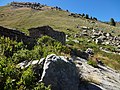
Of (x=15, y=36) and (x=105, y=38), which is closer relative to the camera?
(x=15, y=36)

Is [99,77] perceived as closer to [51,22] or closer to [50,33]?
[50,33]

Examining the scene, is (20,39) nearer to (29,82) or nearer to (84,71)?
(84,71)

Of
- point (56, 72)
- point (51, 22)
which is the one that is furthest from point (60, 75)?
point (51, 22)

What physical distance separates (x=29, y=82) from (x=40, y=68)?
178 cm

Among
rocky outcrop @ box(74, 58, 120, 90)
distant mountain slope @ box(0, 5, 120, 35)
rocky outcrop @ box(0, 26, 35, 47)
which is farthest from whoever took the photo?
distant mountain slope @ box(0, 5, 120, 35)

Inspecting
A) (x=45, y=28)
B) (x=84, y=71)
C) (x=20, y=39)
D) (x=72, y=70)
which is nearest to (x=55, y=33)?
(x=45, y=28)

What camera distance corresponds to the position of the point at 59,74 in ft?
59.2

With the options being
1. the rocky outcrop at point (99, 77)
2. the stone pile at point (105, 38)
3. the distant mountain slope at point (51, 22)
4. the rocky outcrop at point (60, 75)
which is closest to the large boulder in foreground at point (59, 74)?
the rocky outcrop at point (60, 75)

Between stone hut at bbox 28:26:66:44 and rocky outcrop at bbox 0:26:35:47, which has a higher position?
rocky outcrop at bbox 0:26:35:47

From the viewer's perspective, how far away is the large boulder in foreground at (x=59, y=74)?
17.5 meters

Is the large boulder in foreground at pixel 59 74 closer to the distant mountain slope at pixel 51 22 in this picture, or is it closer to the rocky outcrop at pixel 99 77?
the rocky outcrop at pixel 99 77

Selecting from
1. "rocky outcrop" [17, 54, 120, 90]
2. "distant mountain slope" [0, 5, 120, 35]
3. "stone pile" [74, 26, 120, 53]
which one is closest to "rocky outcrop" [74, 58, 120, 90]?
"rocky outcrop" [17, 54, 120, 90]

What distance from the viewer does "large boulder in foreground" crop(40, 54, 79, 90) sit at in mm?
17484

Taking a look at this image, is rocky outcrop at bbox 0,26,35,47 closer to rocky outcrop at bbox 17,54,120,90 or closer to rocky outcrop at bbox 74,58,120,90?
rocky outcrop at bbox 74,58,120,90
